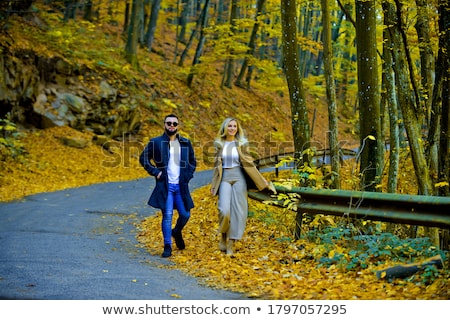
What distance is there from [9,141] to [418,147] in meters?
13.9

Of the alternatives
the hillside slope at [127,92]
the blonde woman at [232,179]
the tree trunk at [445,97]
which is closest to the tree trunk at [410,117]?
the tree trunk at [445,97]

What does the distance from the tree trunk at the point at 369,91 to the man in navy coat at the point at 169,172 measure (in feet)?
11.3

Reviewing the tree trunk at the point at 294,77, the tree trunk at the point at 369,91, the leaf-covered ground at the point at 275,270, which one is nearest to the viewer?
the leaf-covered ground at the point at 275,270

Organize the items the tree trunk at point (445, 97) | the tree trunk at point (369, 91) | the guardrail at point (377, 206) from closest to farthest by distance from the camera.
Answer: the guardrail at point (377, 206) < the tree trunk at point (445, 97) < the tree trunk at point (369, 91)

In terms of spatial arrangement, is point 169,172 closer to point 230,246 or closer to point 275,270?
point 230,246

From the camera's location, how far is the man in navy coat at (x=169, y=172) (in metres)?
8.05

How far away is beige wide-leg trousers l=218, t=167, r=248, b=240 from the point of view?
7918mm

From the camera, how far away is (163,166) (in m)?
8.09

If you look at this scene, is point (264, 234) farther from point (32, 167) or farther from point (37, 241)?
point (32, 167)

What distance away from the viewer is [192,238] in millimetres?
9617

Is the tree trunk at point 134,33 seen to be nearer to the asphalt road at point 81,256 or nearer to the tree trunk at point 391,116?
the asphalt road at point 81,256

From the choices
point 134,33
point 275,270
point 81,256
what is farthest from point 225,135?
point 134,33

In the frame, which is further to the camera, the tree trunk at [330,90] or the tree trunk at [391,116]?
the tree trunk at [330,90]

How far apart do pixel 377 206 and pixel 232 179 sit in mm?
2167
